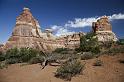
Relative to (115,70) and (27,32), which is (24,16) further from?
(115,70)

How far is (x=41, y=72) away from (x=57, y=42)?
69060mm

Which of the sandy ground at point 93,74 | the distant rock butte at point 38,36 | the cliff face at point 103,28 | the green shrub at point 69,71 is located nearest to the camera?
the sandy ground at point 93,74

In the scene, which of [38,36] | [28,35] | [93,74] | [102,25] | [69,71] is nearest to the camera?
[93,74]

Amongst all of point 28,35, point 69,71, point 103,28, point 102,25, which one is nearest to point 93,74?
point 69,71

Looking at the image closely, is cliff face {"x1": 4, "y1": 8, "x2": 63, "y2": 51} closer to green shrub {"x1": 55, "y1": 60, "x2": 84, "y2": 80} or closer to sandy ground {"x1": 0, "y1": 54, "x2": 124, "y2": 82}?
sandy ground {"x1": 0, "y1": 54, "x2": 124, "y2": 82}

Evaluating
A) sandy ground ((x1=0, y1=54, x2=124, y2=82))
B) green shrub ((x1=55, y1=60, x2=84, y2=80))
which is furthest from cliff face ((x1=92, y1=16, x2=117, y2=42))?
green shrub ((x1=55, y1=60, x2=84, y2=80))

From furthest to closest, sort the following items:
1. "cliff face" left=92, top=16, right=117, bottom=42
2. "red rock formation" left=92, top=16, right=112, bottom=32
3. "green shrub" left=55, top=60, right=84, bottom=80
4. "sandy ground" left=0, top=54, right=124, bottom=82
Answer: "red rock formation" left=92, top=16, right=112, bottom=32
"cliff face" left=92, top=16, right=117, bottom=42
"green shrub" left=55, top=60, right=84, bottom=80
"sandy ground" left=0, top=54, right=124, bottom=82

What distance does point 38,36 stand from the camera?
79.2 meters

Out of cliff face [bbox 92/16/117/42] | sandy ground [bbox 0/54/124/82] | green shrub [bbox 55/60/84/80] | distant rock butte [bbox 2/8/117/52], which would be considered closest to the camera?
sandy ground [bbox 0/54/124/82]

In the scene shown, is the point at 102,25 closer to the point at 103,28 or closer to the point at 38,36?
the point at 103,28

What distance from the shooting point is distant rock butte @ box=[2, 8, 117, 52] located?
72125mm

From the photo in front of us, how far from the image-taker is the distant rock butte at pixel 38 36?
72125 mm

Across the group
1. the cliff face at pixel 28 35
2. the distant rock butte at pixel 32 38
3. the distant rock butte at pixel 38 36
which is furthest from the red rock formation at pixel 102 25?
the cliff face at pixel 28 35

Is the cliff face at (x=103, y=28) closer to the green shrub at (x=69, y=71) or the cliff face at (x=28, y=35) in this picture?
the cliff face at (x=28, y=35)
